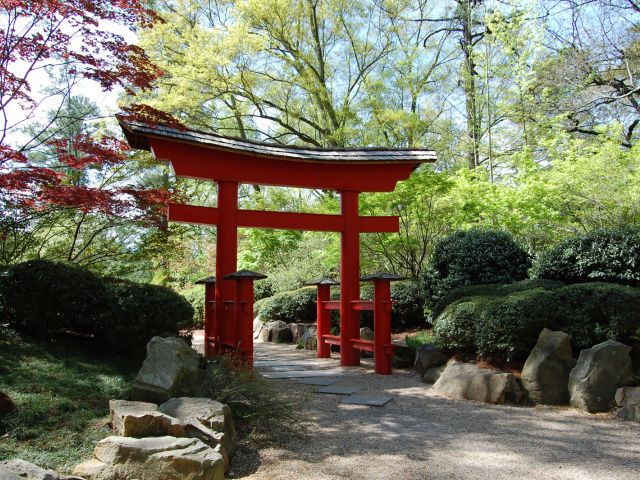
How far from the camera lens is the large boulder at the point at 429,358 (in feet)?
23.7

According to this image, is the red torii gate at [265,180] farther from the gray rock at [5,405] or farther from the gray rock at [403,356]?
the gray rock at [5,405]

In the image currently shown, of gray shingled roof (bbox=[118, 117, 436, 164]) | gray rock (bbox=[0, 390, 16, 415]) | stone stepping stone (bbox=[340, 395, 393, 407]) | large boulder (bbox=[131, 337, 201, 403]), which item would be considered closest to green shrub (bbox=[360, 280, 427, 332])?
gray shingled roof (bbox=[118, 117, 436, 164])

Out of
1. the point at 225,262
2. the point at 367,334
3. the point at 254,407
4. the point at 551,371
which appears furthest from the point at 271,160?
the point at 551,371

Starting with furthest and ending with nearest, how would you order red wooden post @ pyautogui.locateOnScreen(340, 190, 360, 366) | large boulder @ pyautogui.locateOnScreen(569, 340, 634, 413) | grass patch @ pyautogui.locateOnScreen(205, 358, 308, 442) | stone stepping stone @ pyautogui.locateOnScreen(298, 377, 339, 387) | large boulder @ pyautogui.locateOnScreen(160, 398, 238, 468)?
1. red wooden post @ pyautogui.locateOnScreen(340, 190, 360, 366)
2. stone stepping stone @ pyautogui.locateOnScreen(298, 377, 339, 387)
3. large boulder @ pyautogui.locateOnScreen(569, 340, 634, 413)
4. grass patch @ pyautogui.locateOnScreen(205, 358, 308, 442)
5. large boulder @ pyautogui.locateOnScreen(160, 398, 238, 468)

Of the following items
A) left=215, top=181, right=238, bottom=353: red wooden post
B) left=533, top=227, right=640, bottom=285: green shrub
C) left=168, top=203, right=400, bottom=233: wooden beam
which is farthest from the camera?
left=215, top=181, right=238, bottom=353: red wooden post

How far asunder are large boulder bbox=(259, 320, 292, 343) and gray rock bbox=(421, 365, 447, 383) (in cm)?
614

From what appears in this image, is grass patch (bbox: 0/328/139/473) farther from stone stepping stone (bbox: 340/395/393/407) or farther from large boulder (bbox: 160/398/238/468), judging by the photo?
stone stepping stone (bbox: 340/395/393/407)

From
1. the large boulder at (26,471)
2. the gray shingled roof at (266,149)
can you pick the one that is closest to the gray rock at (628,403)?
the gray shingled roof at (266,149)

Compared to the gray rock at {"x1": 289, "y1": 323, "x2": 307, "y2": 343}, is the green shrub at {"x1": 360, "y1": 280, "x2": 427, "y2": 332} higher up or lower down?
higher up

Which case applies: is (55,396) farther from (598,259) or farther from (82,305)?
(598,259)

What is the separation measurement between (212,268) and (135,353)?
1534 centimetres

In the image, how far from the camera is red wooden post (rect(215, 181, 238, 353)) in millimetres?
7441

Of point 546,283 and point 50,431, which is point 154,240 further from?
point 546,283

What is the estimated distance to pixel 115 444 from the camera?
121 inches
